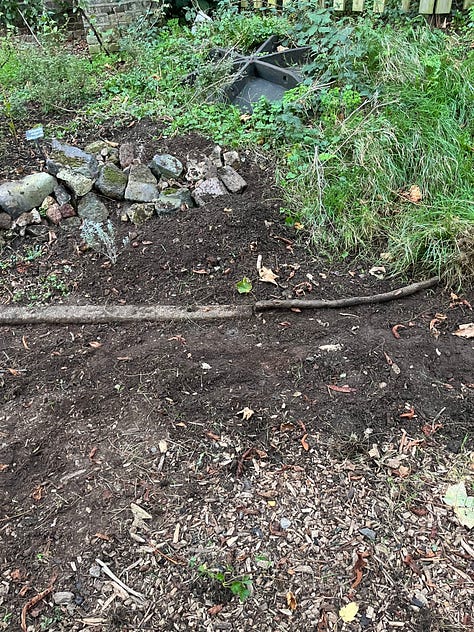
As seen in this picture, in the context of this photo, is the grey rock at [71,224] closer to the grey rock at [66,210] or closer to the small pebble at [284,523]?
the grey rock at [66,210]

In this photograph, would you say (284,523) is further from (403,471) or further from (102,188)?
(102,188)

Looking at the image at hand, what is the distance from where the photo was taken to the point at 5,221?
3.71m

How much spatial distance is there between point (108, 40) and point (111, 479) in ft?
18.8

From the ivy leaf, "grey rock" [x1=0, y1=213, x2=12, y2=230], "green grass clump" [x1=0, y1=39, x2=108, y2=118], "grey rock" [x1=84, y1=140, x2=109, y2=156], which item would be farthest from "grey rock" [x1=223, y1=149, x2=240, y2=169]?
"green grass clump" [x1=0, y1=39, x2=108, y2=118]

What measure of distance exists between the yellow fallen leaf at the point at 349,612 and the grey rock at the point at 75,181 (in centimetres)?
313

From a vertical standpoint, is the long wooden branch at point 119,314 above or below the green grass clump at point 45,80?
below

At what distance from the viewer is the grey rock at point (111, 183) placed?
3.93m

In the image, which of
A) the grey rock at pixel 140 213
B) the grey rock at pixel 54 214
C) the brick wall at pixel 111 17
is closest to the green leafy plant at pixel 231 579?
the grey rock at pixel 140 213

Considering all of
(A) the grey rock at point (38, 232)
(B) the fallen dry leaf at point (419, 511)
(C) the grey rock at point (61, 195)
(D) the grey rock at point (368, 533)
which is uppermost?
(C) the grey rock at point (61, 195)

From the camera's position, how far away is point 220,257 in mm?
3475

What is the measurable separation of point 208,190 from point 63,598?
2820 mm

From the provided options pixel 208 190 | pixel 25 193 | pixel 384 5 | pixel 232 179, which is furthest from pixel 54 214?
pixel 384 5

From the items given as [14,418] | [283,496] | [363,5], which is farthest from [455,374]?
[363,5]

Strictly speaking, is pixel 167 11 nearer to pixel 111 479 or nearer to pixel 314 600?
pixel 111 479
